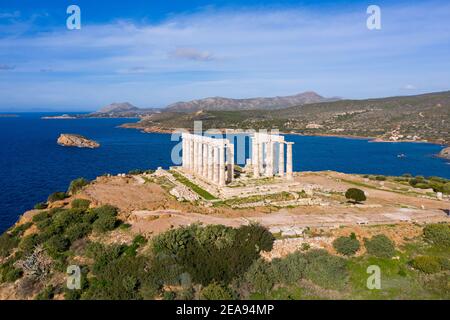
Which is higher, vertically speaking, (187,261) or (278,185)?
(278,185)

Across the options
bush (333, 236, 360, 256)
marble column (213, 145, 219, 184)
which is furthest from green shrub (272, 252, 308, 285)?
marble column (213, 145, 219, 184)

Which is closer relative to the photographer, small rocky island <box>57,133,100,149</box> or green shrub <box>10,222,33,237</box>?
green shrub <box>10,222,33,237</box>

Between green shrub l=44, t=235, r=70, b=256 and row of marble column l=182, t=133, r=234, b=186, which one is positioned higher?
row of marble column l=182, t=133, r=234, b=186

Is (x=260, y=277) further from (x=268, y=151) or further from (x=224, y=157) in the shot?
(x=268, y=151)

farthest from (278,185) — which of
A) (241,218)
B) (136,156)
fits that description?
(136,156)

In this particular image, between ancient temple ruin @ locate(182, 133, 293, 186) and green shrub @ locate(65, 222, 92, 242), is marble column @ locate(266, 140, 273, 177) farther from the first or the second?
green shrub @ locate(65, 222, 92, 242)
